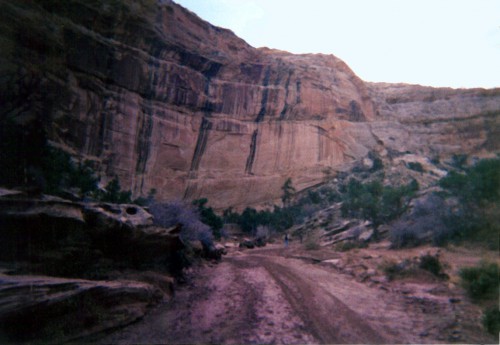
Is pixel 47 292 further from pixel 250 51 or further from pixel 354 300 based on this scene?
pixel 250 51

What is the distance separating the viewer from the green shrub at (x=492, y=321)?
5.57 meters

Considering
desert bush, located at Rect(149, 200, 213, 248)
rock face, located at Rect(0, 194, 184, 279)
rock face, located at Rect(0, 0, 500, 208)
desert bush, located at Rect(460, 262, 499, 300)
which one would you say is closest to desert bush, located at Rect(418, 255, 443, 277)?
desert bush, located at Rect(460, 262, 499, 300)

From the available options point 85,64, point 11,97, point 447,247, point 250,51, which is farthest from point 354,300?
point 250,51

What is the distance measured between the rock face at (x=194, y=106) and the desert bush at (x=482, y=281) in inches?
1062

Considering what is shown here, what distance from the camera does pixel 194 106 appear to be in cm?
4344

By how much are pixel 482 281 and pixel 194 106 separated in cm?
3953

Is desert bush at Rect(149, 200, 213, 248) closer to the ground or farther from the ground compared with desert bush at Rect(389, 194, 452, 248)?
closer to the ground

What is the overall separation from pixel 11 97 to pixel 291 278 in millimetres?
25713

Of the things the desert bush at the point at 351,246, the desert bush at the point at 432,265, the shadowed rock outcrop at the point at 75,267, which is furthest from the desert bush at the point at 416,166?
the shadowed rock outcrop at the point at 75,267

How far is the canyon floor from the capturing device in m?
5.95

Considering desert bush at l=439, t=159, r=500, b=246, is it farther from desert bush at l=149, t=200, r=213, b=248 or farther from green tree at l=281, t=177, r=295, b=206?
green tree at l=281, t=177, r=295, b=206

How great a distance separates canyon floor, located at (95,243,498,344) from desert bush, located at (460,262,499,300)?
0.29 metres

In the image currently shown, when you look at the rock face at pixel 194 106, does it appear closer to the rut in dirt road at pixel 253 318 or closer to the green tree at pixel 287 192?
the green tree at pixel 287 192

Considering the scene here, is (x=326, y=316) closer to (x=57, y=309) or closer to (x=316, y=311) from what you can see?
(x=316, y=311)
